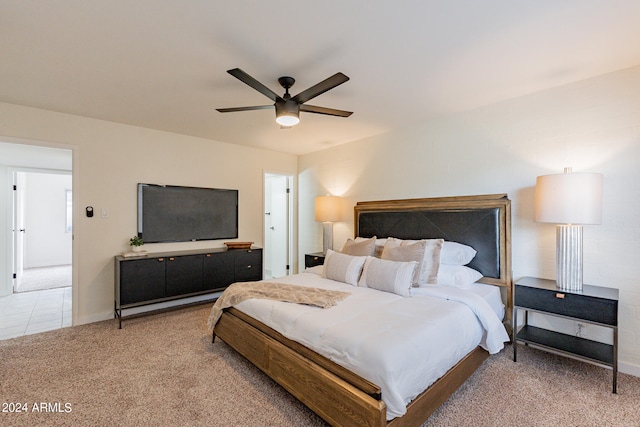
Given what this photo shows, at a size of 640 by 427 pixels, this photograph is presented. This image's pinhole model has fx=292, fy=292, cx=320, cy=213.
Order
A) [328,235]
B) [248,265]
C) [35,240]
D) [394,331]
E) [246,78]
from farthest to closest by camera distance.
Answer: [35,240] < [328,235] < [248,265] < [246,78] < [394,331]

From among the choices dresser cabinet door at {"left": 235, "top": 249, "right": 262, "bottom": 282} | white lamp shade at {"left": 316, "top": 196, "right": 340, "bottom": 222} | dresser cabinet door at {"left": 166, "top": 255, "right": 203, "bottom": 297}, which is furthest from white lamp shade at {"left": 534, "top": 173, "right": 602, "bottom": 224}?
dresser cabinet door at {"left": 166, "top": 255, "right": 203, "bottom": 297}

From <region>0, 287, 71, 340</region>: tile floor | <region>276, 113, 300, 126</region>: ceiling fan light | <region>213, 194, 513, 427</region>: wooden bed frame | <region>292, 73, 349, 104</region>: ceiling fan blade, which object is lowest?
<region>0, 287, 71, 340</region>: tile floor

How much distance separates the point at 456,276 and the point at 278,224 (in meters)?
3.83

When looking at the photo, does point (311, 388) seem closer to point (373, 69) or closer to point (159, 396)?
point (159, 396)

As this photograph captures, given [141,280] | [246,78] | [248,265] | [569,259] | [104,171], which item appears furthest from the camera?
[248,265]

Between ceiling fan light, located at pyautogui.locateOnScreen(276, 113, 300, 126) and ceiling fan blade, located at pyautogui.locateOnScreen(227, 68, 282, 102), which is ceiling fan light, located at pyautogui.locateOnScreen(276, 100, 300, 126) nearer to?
ceiling fan light, located at pyautogui.locateOnScreen(276, 113, 300, 126)

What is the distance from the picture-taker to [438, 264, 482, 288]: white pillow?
2.83m

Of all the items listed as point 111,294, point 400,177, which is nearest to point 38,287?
point 111,294

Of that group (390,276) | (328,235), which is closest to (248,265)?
(328,235)

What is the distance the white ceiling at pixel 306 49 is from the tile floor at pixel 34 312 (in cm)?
254

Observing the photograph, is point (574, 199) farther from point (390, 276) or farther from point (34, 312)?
point (34, 312)

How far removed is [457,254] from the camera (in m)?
3.11

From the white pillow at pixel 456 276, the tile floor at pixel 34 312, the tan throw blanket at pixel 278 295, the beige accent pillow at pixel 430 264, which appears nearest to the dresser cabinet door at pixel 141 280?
the tile floor at pixel 34 312

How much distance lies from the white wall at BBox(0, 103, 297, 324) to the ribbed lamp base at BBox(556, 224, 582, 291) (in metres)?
4.35
